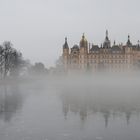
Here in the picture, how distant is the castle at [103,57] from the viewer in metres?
103

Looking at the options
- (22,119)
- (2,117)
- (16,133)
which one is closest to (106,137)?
(16,133)

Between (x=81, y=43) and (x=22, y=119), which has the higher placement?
(x=81, y=43)

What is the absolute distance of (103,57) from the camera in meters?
105

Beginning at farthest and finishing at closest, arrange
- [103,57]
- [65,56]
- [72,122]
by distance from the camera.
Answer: [65,56], [103,57], [72,122]

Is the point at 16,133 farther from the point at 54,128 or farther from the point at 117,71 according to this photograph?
the point at 117,71

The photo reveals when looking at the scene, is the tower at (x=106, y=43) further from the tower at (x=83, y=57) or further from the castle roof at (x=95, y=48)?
the tower at (x=83, y=57)

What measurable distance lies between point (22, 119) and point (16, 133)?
144 inches

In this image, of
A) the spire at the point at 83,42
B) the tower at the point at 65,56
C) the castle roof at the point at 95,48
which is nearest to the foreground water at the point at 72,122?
the castle roof at the point at 95,48

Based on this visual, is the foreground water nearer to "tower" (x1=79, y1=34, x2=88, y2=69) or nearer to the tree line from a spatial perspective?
the tree line

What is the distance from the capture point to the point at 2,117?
18.4 m

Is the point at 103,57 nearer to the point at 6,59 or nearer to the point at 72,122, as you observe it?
the point at 6,59

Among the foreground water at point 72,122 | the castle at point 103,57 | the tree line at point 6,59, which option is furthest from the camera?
the castle at point 103,57

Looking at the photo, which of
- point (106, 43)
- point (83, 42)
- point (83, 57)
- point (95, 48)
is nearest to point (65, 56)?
point (83, 57)

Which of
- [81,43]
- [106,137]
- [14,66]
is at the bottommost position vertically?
[106,137]
